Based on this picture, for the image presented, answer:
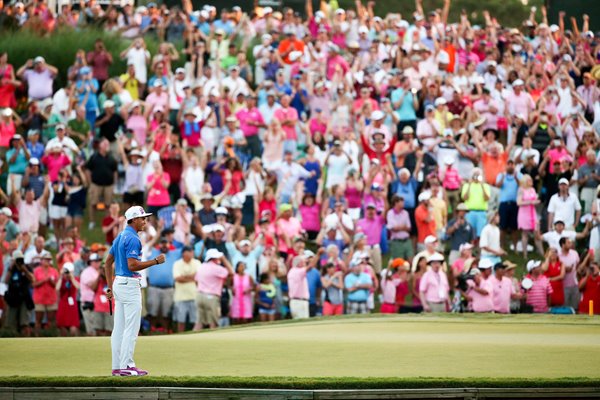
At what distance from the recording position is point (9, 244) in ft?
80.1

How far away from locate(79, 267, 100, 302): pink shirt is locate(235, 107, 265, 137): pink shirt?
6.09 meters

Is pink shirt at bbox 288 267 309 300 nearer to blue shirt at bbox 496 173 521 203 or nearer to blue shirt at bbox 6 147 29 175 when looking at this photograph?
blue shirt at bbox 496 173 521 203

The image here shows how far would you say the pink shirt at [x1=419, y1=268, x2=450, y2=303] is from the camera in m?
23.4

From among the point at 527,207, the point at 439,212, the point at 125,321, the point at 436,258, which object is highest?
the point at 527,207

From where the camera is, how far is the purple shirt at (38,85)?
30.3 meters

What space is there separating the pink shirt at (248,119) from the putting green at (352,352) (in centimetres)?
844

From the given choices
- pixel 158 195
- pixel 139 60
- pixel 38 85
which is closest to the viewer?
pixel 158 195

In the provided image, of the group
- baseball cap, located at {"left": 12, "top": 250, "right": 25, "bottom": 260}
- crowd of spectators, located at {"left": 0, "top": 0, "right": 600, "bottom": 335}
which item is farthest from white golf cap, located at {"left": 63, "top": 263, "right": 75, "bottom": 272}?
baseball cap, located at {"left": 12, "top": 250, "right": 25, "bottom": 260}

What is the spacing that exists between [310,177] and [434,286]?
4.29 meters

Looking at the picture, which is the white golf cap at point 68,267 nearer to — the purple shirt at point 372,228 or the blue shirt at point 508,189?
the purple shirt at point 372,228

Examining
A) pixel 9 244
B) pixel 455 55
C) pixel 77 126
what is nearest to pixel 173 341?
pixel 9 244

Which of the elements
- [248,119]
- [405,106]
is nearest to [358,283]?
[248,119]

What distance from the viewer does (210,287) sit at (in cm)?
2338

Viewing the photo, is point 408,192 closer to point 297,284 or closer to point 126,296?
point 297,284
